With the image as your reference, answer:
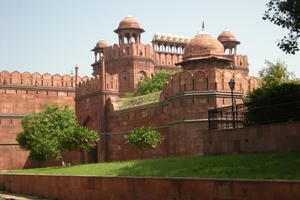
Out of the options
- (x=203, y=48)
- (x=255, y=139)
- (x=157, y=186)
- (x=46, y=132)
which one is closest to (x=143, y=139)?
(x=203, y=48)

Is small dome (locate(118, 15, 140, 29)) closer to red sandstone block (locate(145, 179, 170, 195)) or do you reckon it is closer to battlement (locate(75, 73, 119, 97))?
battlement (locate(75, 73, 119, 97))

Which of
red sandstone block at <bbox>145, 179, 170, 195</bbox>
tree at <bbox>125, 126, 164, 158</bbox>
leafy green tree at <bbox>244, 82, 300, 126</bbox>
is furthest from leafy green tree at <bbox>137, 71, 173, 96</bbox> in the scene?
red sandstone block at <bbox>145, 179, 170, 195</bbox>

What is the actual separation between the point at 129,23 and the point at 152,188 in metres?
32.4

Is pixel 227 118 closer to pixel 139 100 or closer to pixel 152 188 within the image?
pixel 152 188

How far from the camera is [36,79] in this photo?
3931 centimetres

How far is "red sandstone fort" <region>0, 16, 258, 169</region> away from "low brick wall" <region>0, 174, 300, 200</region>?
5925 mm

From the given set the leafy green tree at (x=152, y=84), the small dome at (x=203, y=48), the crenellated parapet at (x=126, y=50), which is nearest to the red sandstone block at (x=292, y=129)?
the small dome at (x=203, y=48)

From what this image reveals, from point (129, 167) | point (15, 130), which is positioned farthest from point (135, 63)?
point (129, 167)

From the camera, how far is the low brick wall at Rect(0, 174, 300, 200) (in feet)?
26.9

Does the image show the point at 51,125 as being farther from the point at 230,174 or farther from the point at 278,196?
the point at 278,196

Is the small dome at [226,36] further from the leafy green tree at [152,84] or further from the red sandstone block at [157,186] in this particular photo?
the red sandstone block at [157,186]

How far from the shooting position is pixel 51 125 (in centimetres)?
2917

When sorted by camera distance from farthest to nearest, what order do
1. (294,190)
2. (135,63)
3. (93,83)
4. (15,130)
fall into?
(135,63), (15,130), (93,83), (294,190)

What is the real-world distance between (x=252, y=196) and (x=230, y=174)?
5.61 ft
